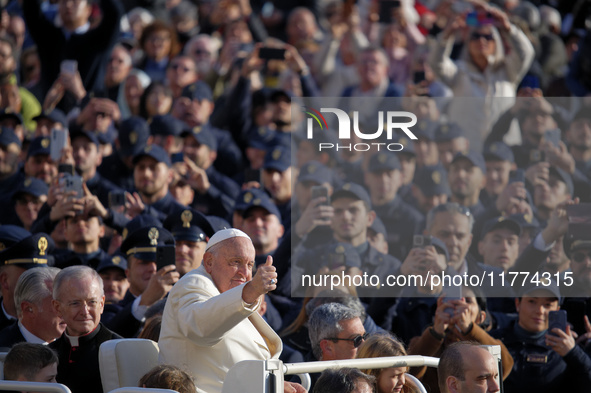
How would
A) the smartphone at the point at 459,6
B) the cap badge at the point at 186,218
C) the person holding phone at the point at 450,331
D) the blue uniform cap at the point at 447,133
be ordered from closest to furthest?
the person holding phone at the point at 450,331
the cap badge at the point at 186,218
the blue uniform cap at the point at 447,133
the smartphone at the point at 459,6

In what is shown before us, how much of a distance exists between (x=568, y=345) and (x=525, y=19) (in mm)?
7276

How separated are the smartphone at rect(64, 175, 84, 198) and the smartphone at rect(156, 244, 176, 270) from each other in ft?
5.70

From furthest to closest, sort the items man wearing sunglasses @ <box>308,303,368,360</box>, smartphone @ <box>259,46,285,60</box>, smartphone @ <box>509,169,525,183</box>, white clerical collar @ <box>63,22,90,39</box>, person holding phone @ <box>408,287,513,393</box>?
white clerical collar @ <box>63,22,90,39</box> < smartphone @ <box>259,46,285,60</box> < smartphone @ <box>509,169,525,183</box> < person holding phone @ <box>408,287,513,393</box> < man wearing sunglasses @ <box>308,303,368,360</box>

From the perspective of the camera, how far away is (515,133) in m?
10.5

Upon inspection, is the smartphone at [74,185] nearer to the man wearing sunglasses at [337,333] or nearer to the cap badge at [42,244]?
the cap badge at [42,244]

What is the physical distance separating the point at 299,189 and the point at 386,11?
374 cm

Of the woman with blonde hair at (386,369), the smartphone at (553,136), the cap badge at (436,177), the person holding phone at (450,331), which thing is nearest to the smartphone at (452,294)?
the person holding phone at (450,331)

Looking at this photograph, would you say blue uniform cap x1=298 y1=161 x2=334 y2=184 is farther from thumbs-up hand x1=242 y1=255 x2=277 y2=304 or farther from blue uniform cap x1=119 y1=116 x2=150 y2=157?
thumbs-up hand x1=242 y1=255 x2=277 y2=304

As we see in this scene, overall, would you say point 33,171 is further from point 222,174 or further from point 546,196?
point 546,196

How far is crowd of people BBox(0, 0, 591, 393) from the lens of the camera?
5.72 metres

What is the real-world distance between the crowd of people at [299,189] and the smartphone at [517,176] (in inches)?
3.8

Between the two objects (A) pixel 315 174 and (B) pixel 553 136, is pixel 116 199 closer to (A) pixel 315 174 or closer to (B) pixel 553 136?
(A) pixel 315 174

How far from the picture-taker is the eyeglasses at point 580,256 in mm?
7844

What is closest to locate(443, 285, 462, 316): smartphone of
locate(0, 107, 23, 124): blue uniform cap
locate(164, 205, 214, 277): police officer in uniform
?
locate(164, 205, 214, 277): police officer in uniform
